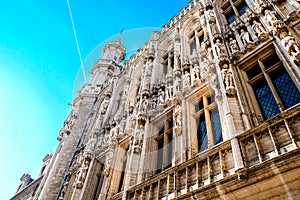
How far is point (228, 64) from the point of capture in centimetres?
800

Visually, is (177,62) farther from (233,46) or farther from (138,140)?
(138,140)

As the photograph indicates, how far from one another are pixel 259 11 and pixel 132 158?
22.7 feet

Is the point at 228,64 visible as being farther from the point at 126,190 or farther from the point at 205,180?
the point at 126,190

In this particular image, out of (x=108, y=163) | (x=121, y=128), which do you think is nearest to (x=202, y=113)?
(x=108, y=163)

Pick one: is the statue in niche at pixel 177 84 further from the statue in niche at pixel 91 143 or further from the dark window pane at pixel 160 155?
the statue in niche at pixel 91 143

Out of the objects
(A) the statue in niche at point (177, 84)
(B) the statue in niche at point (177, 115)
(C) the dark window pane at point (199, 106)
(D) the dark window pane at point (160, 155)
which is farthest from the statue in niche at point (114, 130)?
(C) the dark window pane at point (199, 106)

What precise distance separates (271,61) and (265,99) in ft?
4.57

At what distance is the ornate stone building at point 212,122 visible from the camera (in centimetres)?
466

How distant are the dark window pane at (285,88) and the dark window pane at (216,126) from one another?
5.97ft

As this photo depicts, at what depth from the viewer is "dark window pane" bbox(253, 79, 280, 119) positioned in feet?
20.8

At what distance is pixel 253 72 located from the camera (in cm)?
782

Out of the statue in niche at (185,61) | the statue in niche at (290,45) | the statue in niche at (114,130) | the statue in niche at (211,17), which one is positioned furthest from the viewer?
the statue in niche at (114,130)

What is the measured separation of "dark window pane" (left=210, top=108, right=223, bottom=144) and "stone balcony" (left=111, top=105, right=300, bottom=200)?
4.38 feet

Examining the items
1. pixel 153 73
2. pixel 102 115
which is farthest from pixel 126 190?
pixel 102 115
